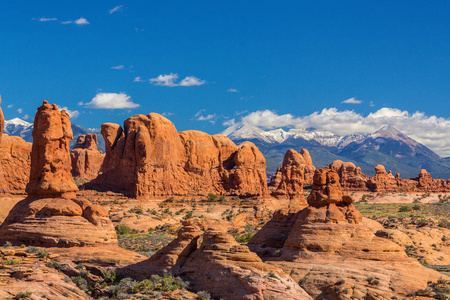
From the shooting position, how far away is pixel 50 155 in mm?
38656

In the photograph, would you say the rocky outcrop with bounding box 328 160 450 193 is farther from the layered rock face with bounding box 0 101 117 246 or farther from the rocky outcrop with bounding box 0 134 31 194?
the layered rock face with bounding box 0 101 117 246

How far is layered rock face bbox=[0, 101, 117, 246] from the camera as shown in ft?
113

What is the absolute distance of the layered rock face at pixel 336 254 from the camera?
100ft

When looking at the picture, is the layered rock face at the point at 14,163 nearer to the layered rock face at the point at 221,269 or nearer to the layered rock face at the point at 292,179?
the layered rock face at the point at 221,269

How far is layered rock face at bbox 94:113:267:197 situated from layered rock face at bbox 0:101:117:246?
3456 cm

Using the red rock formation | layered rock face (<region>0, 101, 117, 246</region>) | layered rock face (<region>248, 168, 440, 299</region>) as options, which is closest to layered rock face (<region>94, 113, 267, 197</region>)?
layered rock face (<region>0, 101, 117, 246</region>)

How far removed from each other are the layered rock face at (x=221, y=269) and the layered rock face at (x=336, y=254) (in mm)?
4190

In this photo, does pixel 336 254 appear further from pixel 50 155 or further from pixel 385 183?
pixel 385 183

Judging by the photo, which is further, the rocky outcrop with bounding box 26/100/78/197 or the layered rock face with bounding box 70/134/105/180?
the layered rock face with bounding box 70/134/105/180

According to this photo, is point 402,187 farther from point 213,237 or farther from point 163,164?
point 213,237

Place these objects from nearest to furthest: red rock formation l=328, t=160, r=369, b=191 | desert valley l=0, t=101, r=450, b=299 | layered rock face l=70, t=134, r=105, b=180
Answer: desert valley l=0, t=101, r=450, b=299 → layered rock face l=70, t=134, r=105, b=180 → red rock formation l=328, t=160, r=369, b=191

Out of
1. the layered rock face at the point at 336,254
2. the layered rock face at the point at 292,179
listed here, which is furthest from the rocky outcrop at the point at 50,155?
the layered rock face at the point at 292,179

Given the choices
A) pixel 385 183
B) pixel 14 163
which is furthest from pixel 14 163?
pixel 385 183

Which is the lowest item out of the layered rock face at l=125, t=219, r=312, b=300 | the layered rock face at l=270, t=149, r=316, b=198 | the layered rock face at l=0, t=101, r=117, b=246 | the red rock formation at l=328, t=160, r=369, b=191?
the layered rock face at l=125, t=219, r=312, b=300
